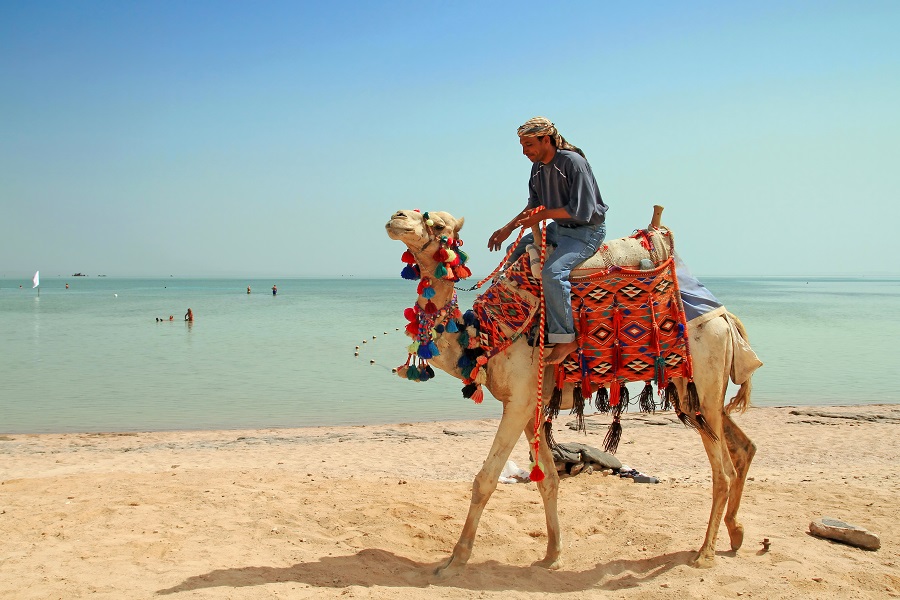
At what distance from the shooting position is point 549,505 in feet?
18.9

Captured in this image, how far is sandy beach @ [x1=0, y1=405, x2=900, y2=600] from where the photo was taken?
5027mm

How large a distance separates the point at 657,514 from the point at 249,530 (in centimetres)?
379

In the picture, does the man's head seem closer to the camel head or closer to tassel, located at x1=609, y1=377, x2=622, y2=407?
the camel head

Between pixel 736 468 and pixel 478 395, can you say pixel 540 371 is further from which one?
pixel 736 468

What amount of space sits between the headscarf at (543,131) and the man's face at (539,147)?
0.04 m

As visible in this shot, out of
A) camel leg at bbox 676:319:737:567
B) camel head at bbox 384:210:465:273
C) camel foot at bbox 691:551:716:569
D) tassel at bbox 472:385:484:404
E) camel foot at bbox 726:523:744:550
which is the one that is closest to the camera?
camel head at bbox 384:210:465:273

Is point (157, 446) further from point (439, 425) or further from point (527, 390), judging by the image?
point (527, 390)

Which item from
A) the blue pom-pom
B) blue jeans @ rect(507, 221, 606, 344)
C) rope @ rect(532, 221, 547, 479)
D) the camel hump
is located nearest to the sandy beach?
rope @ rect(532, 221, 547, 479)

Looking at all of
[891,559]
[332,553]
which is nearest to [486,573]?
[332,553]

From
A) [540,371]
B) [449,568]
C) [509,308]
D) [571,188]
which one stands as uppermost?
[571,188]

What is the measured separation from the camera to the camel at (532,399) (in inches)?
203

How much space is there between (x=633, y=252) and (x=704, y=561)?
2462mm

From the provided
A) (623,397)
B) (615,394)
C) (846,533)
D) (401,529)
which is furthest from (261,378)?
(846,533)

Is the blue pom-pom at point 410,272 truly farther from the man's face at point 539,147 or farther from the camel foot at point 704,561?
the camel foot at point 704,561
